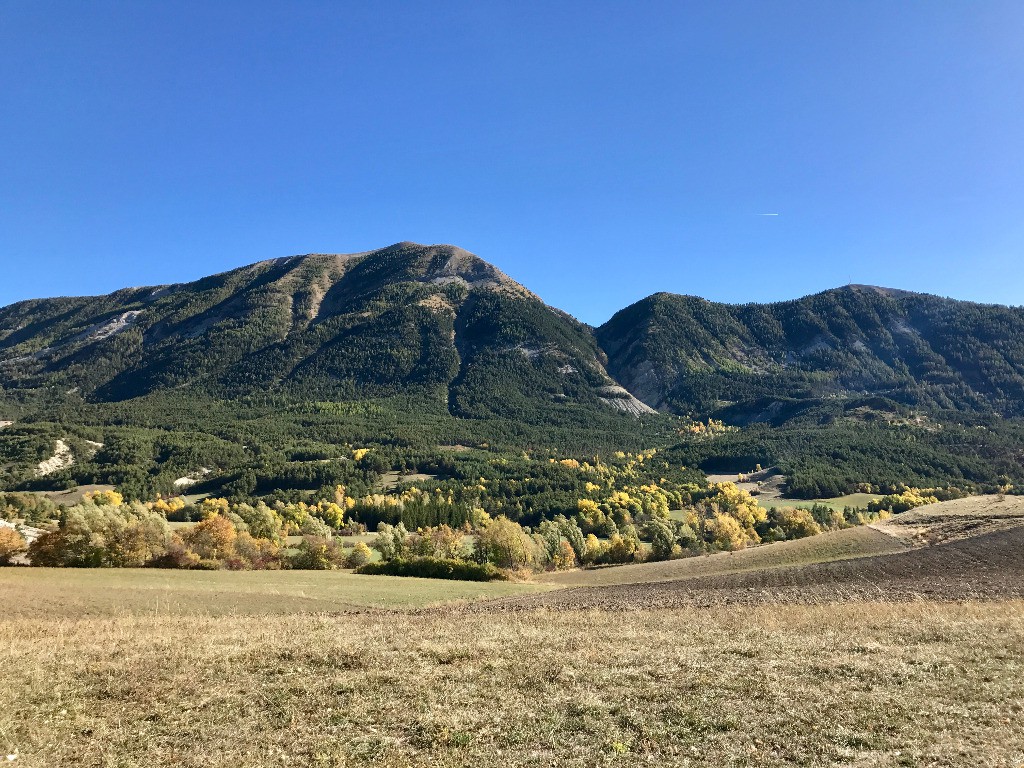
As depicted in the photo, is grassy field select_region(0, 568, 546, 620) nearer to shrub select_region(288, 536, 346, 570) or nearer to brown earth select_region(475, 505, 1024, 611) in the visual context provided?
brown earth select_region(475, 505, 1024, 611)

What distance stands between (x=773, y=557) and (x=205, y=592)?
192 feet

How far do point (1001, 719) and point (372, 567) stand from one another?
2979 inches

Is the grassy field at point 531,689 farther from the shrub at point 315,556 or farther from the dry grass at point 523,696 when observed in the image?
the shrub at point 315,556

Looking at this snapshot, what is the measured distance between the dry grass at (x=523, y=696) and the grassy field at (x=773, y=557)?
35.1 m

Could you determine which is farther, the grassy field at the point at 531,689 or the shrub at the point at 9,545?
the shrub at the point at 9,545

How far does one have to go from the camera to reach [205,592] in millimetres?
48031

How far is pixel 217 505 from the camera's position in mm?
158875

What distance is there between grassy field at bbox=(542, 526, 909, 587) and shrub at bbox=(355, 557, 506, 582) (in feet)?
35.7

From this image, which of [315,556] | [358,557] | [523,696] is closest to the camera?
[523,696]

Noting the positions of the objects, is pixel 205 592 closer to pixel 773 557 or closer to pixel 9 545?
pixel 9 545

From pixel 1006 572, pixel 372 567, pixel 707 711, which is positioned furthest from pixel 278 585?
pixel 1006 572

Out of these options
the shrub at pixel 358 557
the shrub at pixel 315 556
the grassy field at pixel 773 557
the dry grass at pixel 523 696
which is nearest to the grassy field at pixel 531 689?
the dry grass at pixel 523 696

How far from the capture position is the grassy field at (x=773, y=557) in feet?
197

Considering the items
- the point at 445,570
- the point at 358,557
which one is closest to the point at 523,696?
the point at 445,570
